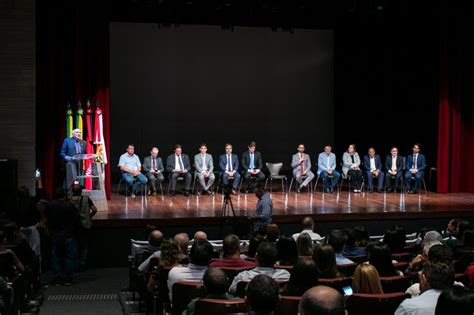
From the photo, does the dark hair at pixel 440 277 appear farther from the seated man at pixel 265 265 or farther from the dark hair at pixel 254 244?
the dark hair at pixel 254 244

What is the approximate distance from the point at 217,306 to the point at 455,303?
1.45 metres

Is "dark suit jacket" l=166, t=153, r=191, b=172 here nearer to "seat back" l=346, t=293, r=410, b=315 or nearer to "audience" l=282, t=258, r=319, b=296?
"audience" l=282, t=258, r=319, b=296

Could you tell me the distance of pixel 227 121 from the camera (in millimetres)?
16438

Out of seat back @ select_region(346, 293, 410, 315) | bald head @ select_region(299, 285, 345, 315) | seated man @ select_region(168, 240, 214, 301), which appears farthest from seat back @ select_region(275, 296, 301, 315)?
bald head @ select_region(299, 285, 345, 315)

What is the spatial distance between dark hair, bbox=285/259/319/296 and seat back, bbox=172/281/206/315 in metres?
0.83

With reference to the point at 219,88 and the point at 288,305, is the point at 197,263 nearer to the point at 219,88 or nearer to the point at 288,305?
the point at 288,305

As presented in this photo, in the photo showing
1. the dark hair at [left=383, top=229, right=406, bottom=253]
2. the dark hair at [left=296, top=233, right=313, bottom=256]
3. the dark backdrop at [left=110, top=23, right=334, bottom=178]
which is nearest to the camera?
the dark hair at [left=296, top=233, right=313, bottom=256]

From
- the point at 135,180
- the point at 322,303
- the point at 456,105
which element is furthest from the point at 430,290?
the point at 456,105

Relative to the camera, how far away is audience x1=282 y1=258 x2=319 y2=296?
4.02 meters

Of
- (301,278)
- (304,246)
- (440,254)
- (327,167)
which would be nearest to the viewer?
(301,278)

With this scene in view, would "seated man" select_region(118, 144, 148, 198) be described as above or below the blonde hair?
above

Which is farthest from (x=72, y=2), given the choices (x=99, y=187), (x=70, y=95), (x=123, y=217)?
(x=123, y=217)

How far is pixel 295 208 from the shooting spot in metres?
11.0

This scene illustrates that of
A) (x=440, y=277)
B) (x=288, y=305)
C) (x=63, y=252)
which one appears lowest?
(x=63, y=252)
